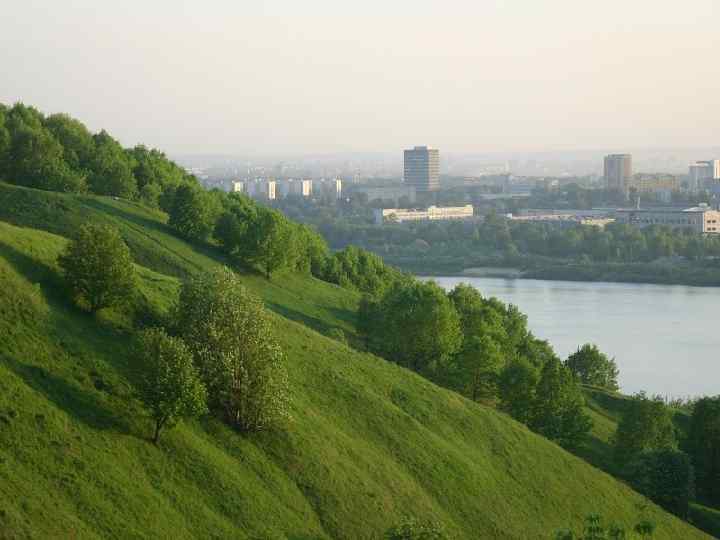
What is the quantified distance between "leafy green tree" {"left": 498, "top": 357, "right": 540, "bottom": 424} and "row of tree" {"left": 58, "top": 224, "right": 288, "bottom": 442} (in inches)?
266

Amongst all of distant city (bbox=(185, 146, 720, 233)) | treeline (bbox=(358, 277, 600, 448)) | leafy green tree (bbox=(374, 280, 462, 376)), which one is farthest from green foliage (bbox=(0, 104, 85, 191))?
distant city (bbox=(185, 146, 720, 233))

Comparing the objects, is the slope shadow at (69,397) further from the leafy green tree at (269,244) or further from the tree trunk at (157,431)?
the leafy green tree at (269,244)

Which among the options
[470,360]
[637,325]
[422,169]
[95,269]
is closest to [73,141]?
[470,360]

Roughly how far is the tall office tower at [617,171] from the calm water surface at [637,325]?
75.0 meters

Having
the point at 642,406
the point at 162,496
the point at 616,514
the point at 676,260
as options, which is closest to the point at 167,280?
the point at 162,496

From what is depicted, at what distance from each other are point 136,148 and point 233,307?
67.3 ft

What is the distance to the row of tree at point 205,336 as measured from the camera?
10.2 meters

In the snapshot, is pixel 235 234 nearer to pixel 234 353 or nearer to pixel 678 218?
pixel 234 353

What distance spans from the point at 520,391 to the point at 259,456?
7.66 metres

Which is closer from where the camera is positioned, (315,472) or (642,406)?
(315,472)

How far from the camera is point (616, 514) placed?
1394cm

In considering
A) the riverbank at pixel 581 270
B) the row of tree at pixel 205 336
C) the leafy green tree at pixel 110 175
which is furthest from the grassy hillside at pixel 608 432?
the riverbank at pixel 581 270

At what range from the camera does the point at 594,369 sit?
2453 centimetres

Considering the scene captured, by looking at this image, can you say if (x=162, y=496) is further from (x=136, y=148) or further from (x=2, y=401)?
(x=136, y=148)
